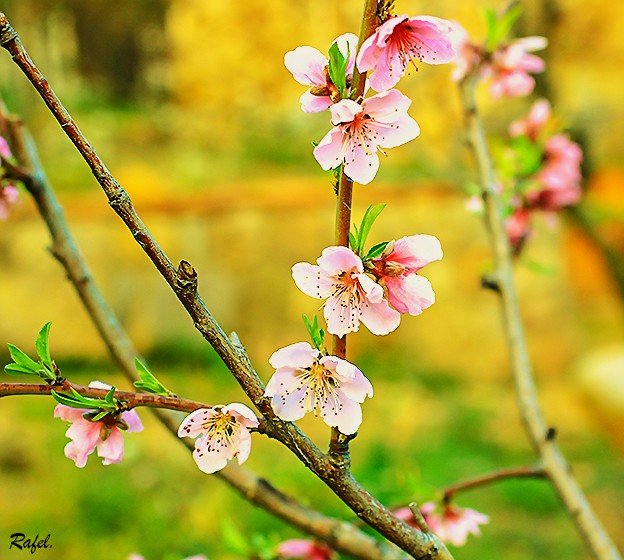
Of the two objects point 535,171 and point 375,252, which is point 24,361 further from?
point 535,171

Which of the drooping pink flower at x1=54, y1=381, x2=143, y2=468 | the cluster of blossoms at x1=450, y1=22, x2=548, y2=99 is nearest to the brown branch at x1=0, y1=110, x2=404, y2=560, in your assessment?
the drooping pink flower at x1=54, y1=381, x2=143, y2=468

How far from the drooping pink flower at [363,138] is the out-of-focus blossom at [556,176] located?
0.57 metres

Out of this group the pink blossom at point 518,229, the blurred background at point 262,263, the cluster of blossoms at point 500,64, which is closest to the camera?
the cluster of blossoms at point 500,64

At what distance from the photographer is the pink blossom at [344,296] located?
0.31 meters

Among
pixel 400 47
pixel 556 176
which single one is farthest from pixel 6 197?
pixel 556 176

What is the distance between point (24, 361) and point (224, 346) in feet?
0.34

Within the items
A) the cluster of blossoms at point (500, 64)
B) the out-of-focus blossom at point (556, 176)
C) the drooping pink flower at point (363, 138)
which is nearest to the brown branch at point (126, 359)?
the drooping pink flower at point (363, 138)

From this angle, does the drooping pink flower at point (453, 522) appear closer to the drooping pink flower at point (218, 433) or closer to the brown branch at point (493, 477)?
the brown branch at point (493, 477)

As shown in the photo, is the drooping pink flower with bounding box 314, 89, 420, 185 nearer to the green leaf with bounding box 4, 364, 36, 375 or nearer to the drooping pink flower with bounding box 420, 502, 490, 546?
the green leaf with bounding box 4, 364, 36, 375

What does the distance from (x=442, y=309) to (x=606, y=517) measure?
0.87 meters

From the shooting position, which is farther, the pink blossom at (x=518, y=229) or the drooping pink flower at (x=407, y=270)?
the pink blossom at (x=518, y=229)

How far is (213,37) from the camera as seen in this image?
2844 mm

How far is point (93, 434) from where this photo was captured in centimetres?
35

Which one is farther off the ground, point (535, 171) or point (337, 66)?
point (535, 171)
